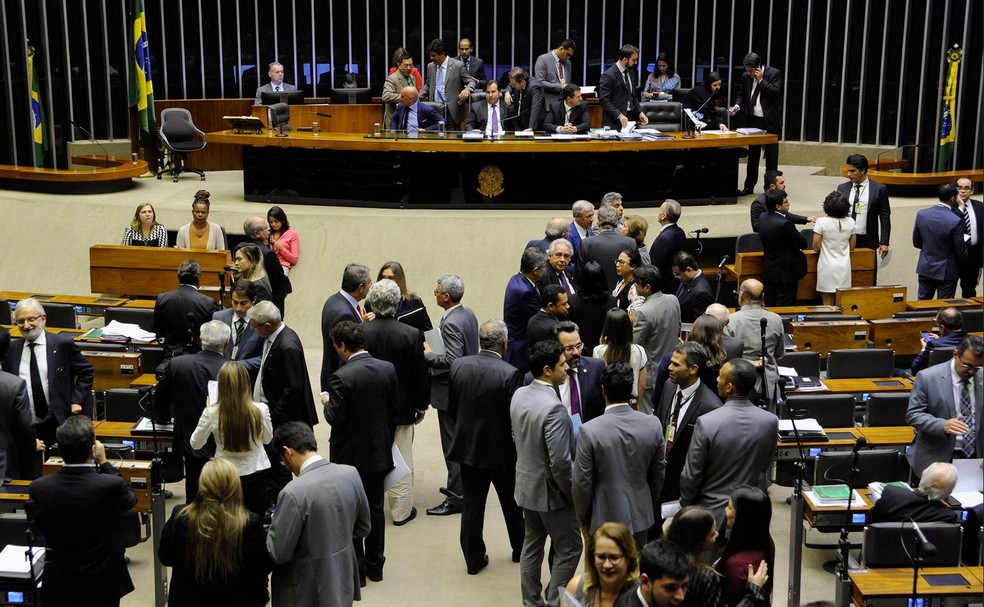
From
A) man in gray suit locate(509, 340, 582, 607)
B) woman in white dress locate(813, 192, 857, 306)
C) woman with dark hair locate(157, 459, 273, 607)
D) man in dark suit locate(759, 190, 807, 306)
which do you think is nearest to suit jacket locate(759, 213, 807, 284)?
man in dark suit locate(759, 190, 807, 306)

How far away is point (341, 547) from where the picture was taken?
487 cm

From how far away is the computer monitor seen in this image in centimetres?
1467

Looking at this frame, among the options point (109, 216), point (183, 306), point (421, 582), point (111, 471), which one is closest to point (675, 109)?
point (109, 216)

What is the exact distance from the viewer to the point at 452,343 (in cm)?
691

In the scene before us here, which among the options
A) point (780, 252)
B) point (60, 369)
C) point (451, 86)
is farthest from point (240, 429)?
point (451, 86)

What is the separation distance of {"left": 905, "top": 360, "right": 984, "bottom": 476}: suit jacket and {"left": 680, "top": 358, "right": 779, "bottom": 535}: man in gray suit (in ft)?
4.91

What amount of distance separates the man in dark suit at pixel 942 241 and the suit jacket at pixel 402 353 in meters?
5.64

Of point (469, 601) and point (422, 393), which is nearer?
point (469, 601)

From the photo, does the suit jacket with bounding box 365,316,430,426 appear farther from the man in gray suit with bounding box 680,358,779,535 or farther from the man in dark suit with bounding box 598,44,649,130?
the man in dark suit with bounding box 598,44,649,130

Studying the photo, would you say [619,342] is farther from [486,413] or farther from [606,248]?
[606,248]

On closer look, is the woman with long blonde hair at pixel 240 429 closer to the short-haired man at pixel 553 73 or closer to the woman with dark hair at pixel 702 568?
the woman with dark hair at pixel 702 568

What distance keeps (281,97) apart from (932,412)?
33.7 feet

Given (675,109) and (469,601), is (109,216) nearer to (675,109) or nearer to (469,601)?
(675,109)

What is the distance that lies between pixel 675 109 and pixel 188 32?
300 inches
